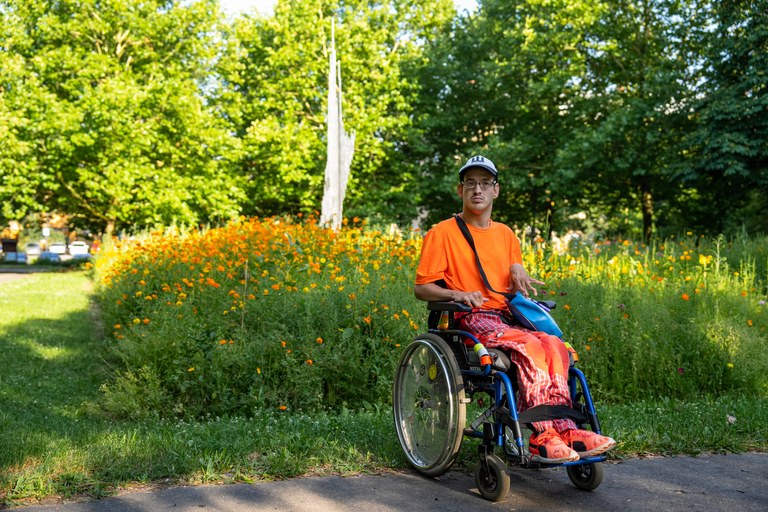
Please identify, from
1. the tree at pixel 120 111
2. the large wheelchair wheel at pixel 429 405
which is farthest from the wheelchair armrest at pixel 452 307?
the tree at pixel 120 111

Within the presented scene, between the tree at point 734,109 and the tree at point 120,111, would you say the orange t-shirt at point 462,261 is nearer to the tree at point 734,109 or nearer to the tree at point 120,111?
the tree at point 734,109

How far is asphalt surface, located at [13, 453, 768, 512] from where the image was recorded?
3.55 m

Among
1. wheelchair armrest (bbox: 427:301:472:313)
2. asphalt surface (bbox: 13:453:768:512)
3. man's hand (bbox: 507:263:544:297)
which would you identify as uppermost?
man's hand (bbox: 507:263:544:297)

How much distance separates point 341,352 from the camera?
20.9 feet

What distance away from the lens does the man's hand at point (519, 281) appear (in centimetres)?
416

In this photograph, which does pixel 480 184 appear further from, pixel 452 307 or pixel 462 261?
pixel 452 307

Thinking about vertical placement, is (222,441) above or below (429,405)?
below

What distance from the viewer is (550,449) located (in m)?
3.46

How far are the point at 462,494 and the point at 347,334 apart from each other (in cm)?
272

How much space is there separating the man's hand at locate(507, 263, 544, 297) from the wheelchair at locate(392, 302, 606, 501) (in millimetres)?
133

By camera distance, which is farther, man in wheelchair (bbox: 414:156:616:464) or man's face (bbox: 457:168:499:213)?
man's face (bbox: 457:168:499:213)

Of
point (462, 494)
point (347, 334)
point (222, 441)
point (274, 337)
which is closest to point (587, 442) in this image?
point (462, 494)

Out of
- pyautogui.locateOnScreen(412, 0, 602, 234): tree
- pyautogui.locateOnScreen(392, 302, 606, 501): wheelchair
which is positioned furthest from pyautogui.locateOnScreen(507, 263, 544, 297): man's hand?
pyautogui.locateOnScreen(412, 0, 602, 234): tree

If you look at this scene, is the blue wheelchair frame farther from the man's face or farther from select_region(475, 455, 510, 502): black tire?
the man's face
